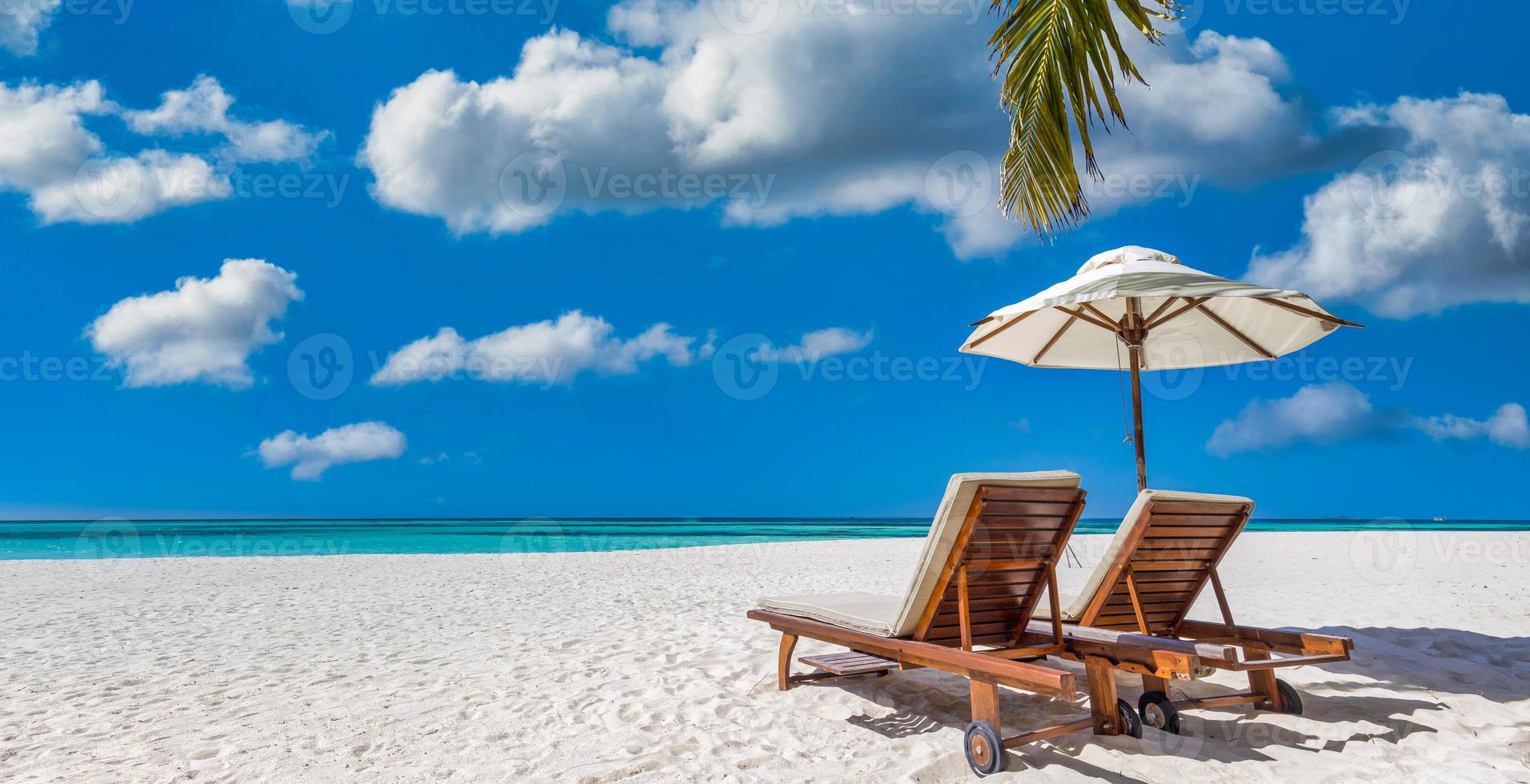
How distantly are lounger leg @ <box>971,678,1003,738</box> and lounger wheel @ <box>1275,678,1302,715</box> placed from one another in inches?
65.6

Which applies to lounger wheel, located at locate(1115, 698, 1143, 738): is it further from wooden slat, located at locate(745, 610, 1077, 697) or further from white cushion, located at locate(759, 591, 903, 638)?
white cushion, located at locate(759, 591, 903, 638)

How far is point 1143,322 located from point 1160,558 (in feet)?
8.54

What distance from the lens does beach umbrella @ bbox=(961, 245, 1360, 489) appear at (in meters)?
4.68

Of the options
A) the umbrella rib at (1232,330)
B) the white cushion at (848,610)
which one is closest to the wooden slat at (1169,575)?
the white cushion at (848,610)

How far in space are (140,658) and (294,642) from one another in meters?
0.98

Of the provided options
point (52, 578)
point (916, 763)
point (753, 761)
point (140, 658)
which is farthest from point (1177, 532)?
point (52, 578)

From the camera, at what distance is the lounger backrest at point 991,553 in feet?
11.2

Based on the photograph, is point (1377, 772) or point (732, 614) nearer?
point (1377, 772)

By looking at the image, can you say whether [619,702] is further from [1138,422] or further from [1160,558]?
[1138,422]

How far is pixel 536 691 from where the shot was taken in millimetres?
4617

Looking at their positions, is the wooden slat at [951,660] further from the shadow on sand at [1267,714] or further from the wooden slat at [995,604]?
the shadow on sand at [1267,714]

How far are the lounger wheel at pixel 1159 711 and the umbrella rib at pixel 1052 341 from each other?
322cm

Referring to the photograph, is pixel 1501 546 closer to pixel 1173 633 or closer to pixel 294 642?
pixel 1173 633
